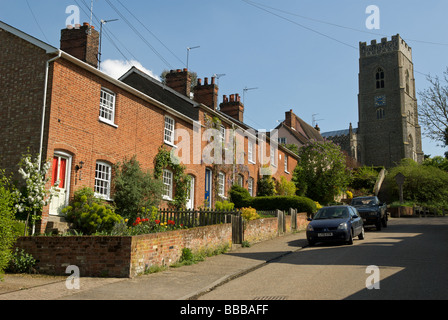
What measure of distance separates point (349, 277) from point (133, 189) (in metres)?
9.79

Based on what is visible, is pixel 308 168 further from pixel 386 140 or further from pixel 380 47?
pixel 380 47

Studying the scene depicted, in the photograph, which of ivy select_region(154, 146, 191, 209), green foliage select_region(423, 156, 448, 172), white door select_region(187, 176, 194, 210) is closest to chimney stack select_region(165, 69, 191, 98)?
white door select_region(187, 176, 194, 210)

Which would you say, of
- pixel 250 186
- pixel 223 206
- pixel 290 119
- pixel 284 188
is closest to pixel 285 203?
pixel 223 206

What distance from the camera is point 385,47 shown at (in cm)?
7969

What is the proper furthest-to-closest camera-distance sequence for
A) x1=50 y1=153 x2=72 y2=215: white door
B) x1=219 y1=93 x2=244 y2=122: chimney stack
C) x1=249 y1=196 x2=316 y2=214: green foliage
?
1. x1=219 y1=93 x2=244 y2=122: chimney stack
2. x1=249 y1=196 x2=316 y2=214: green foliage
3. x1=50 y1=153 x2=72 y2=215: white door

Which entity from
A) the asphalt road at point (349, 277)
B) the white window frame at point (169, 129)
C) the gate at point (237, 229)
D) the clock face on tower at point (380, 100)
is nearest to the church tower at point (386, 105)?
the clock face on tower at point (380, 100)

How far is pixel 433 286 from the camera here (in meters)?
7.26

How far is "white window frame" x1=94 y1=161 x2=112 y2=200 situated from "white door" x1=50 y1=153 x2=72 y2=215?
1.37 m

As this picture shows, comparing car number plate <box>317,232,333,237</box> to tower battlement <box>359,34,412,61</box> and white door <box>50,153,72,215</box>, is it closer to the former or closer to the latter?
white door <box>50,153,72,215</box>

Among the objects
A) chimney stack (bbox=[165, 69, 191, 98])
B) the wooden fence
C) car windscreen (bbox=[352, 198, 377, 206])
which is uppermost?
chimney stack (bbox=[165, 69, 191, 98])

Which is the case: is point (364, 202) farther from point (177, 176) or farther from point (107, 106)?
point (107, 106)

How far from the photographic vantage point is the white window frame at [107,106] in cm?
1583

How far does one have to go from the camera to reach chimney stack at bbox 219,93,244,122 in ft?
105
